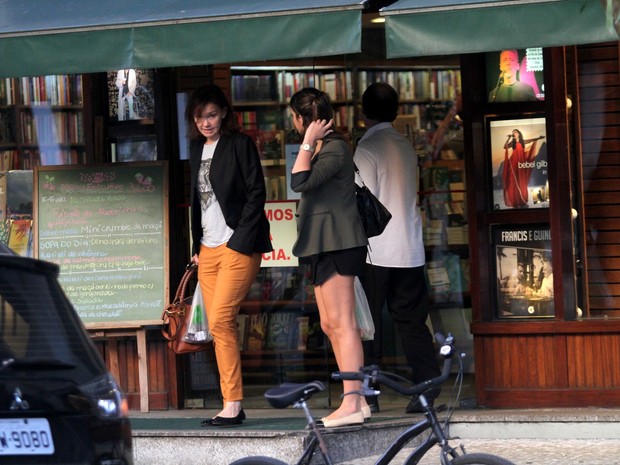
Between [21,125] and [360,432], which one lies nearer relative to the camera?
[360,432]

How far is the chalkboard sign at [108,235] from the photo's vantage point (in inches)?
358

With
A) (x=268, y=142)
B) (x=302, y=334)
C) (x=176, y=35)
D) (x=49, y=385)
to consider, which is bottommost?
(x=302, y=334)

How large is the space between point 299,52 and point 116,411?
10.9 feet

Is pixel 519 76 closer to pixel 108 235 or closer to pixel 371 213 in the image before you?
pixel 371 213

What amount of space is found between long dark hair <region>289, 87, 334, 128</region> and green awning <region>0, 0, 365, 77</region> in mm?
330

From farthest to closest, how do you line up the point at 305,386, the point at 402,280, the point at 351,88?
1. the point at 351,88
2. the point at 402,280
3. the point at 305,386

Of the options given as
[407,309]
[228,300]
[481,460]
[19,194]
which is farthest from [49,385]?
[19,194]

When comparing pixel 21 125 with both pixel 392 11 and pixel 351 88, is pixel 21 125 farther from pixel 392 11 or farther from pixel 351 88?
pixel 392 11

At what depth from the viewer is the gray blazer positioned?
7656 millimetres

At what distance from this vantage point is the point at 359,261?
25.4 ft

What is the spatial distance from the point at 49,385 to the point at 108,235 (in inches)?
188

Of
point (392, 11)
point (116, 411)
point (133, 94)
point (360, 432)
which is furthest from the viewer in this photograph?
point (133, 94)

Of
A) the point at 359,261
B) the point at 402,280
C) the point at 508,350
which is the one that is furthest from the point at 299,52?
the point at 508,350

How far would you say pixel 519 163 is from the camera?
28.8 feet
